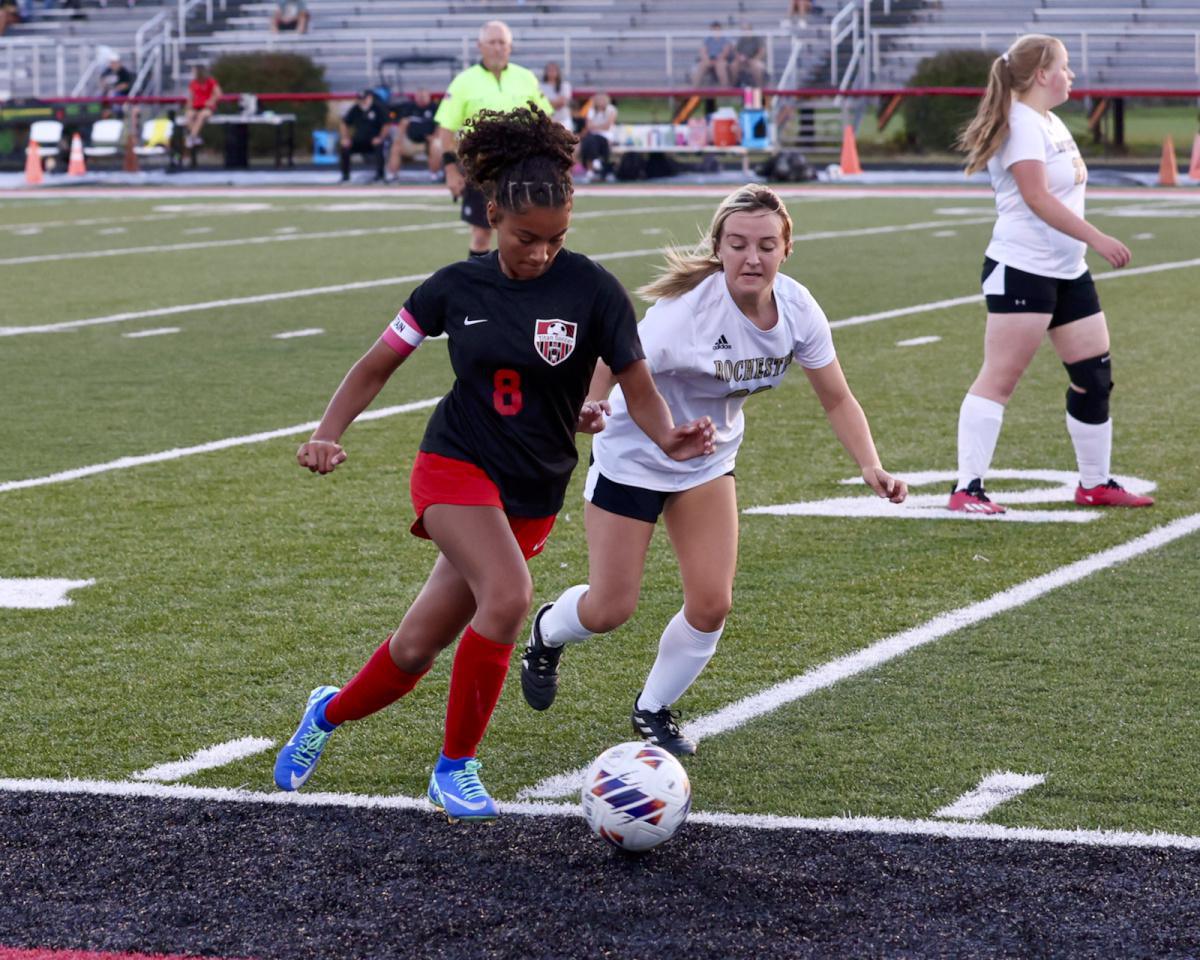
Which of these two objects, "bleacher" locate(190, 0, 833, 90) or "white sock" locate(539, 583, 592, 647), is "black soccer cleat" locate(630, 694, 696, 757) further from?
"bleacher" locate(190, 0, 833, 90)

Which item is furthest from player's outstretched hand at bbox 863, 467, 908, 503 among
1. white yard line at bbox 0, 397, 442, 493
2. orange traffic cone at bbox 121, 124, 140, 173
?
orange traffic cone at bbox 121, 124, 140, 173

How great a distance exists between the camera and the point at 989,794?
4.78 metres

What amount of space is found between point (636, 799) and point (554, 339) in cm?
106

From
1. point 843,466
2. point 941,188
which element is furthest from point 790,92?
point 843,466

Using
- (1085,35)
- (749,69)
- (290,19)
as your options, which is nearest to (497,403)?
(1085,35)

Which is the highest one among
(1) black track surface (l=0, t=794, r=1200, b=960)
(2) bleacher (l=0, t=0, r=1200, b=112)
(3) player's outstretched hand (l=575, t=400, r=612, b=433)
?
(2) bleacher (l=0, t=0, r=1200, b=112)

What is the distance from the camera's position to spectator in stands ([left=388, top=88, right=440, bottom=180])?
33.2 metres

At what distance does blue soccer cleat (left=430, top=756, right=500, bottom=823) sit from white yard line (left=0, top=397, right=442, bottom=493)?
4.46 metres

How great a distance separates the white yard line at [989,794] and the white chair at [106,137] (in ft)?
113

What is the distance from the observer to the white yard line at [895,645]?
5.38 metres

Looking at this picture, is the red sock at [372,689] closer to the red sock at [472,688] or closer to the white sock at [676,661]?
the red sock at [472,688]

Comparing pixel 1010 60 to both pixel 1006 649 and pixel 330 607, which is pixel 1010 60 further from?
pixel 330 607

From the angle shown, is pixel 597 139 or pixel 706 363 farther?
pixel 597 139

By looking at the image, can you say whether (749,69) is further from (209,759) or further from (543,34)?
(209,759)
